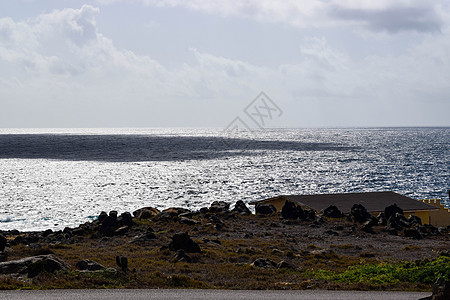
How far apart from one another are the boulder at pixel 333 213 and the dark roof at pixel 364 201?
197cm

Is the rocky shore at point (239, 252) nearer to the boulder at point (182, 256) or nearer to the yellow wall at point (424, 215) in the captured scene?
the boulder at point (182, 256)

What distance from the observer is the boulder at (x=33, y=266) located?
65.1ft

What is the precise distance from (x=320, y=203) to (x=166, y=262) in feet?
97.3

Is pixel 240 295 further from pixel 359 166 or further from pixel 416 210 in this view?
pixel 359 166

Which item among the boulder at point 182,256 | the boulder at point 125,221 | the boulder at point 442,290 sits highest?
the boulder at point 442,290

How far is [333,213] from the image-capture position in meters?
46.6

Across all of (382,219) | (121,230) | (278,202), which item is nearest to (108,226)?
(121,230)

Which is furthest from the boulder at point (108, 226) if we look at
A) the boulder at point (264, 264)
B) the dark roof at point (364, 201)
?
the dark roof at point (364, 201)

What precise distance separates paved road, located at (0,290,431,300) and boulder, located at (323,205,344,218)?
2835 centimetres

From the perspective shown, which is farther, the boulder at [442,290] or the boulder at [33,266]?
the boulder at [33,266]

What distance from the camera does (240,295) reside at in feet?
58.0

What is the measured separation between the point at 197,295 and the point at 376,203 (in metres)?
37.7

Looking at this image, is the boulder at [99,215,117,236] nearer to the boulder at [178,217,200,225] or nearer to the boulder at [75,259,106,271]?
the boulder at [178,217,200,225]

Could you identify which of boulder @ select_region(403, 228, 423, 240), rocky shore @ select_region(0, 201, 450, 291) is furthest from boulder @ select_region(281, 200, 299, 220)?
boulder @ select_region(403, 228, 423, 240)
